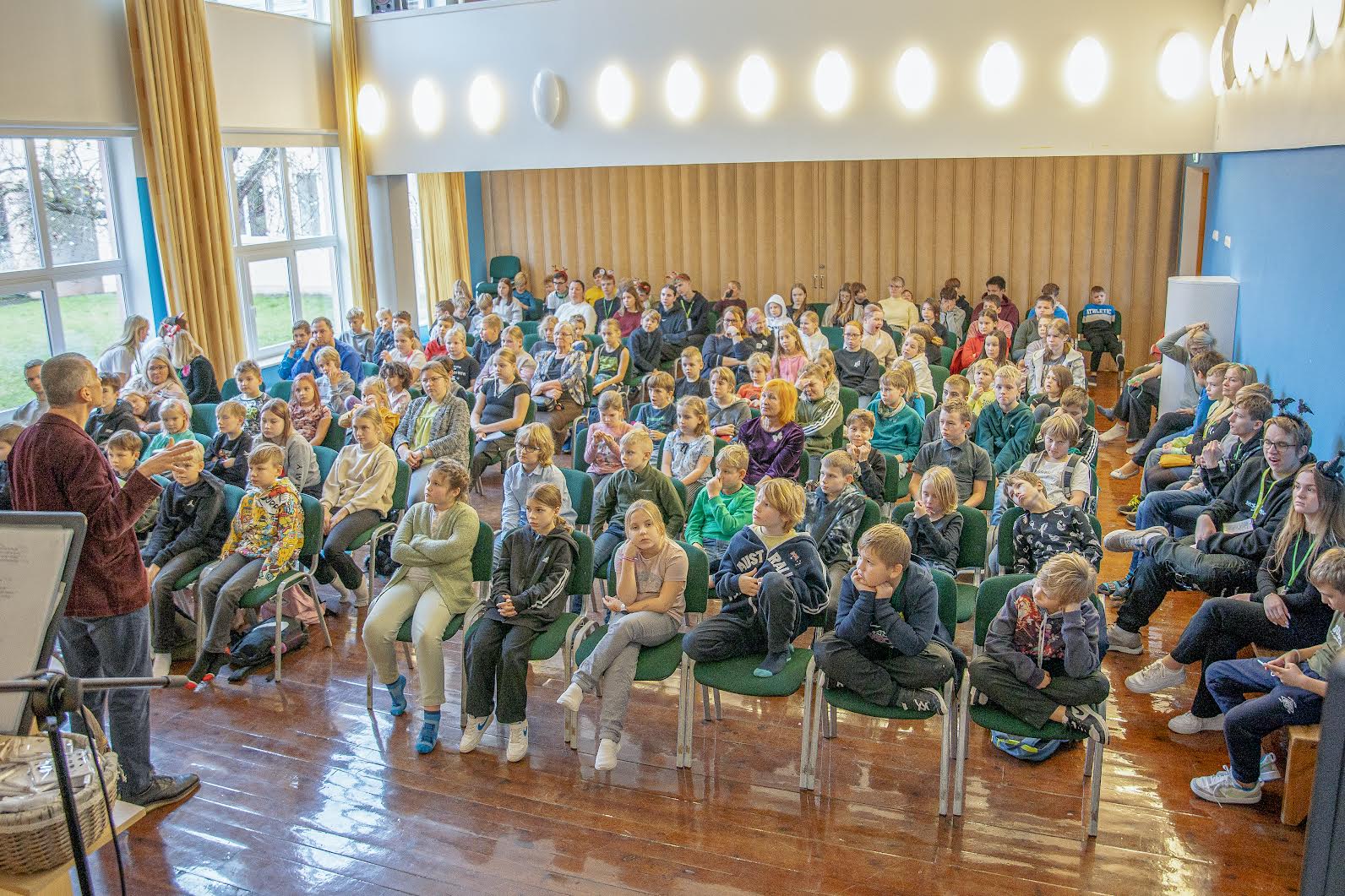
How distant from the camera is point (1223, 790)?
410cm

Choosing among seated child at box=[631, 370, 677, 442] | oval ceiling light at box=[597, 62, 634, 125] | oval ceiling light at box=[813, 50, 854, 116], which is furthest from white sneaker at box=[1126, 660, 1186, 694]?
oval ceiling light at box=[597, 62, 634, 125]

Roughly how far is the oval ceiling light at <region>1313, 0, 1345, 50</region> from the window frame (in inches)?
337

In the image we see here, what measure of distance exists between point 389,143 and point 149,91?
2.74m

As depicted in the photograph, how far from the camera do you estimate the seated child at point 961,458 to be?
572 cm

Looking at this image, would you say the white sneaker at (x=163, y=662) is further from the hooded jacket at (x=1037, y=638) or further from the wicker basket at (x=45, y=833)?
the hooded jacket at (x=1037, y=638)

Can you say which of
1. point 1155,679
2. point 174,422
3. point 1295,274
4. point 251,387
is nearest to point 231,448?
point 174,422

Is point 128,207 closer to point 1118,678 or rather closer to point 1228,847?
point 1118,678

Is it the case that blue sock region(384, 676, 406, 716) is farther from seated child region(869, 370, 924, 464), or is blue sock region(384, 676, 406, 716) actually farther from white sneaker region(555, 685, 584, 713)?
seated child region(869, 370, 924, 464)

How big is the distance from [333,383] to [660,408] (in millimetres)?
2793

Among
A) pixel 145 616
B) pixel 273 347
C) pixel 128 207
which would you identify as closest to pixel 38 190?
pixel 128 207

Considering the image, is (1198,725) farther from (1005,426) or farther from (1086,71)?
(1086,71)

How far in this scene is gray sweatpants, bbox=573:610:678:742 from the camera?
4.42 metres

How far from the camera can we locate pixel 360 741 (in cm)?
473

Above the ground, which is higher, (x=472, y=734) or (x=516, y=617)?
(x=516, y=617)
